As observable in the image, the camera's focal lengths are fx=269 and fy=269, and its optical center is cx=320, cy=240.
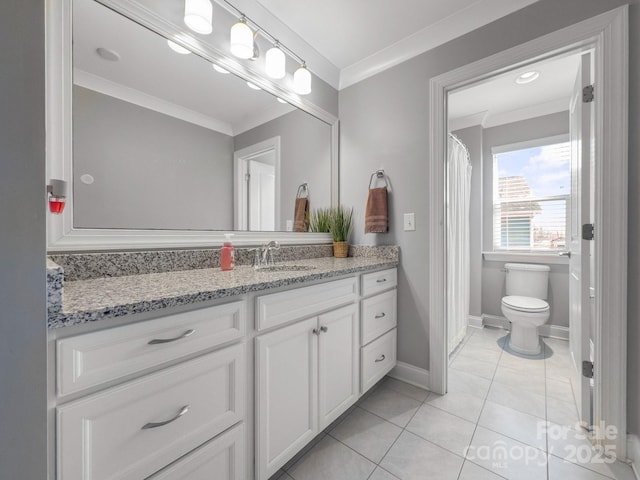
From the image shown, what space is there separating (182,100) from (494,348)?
9.98 feet

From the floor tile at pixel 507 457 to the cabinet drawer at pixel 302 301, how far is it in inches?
35.8

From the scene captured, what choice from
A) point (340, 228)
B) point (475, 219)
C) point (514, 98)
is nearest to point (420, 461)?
point (340, 228)

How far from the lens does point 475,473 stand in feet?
3.80

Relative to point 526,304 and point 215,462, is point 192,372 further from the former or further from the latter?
point 526,304

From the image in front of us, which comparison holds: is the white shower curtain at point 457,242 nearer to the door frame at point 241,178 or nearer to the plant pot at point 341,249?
the plant pot at point 341,249

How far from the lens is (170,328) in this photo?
754 millimetres

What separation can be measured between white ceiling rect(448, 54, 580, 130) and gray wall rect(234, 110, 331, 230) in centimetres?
118

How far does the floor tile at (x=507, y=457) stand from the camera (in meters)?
1.17

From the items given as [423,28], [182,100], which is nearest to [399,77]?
[423,28]

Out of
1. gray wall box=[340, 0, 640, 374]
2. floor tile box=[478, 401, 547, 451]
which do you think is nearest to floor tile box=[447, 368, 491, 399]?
floor tile box=[478, 401, 547, 451]

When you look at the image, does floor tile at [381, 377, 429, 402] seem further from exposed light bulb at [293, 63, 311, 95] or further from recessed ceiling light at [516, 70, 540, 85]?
recessed ceiling light at [516, 70, 540, 85]

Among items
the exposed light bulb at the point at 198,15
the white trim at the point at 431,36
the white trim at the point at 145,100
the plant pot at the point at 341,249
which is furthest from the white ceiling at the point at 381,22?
the plant pot at the point at 341,249

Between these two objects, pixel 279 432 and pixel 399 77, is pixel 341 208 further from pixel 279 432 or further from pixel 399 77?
pixel 279 432
